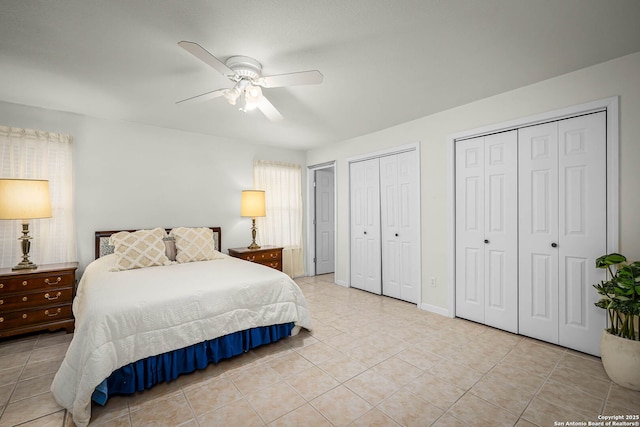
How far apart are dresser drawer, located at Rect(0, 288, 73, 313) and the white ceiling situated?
1.99 meters

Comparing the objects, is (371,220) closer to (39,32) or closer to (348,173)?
(348,173)

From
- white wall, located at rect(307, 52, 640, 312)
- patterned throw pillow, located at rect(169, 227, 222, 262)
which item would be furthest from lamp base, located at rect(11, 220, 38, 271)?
white wall, located at rect(307, 52, 640, 312)

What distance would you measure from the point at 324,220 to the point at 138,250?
3363 mm

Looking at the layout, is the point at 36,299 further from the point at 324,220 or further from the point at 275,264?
the point at 324,220

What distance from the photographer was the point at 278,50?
204 cm

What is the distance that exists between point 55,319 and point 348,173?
407cm

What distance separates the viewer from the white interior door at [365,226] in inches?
169

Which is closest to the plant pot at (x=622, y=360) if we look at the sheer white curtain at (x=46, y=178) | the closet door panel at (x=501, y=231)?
the closet door panel at (x=501, y=231)

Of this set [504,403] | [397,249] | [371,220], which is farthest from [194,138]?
[504,403]

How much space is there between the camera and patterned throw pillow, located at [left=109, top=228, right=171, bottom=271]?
3006mm

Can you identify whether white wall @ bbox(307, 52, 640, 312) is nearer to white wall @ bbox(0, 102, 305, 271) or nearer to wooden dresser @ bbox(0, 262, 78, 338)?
white wall @ bbox(0, 102, 305, 271)

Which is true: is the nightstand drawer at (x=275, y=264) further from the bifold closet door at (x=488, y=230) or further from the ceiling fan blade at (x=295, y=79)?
the ceiling fan blade at (x=295, y=79)

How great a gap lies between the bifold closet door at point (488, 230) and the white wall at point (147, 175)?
3.24 meters

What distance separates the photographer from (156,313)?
199 centimetres
